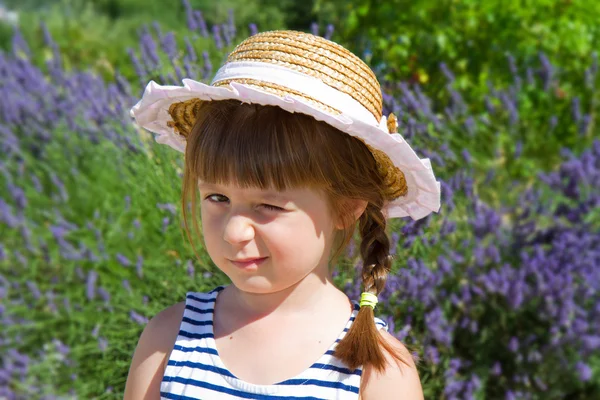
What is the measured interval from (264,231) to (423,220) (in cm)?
78

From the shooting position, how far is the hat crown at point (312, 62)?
1426mm

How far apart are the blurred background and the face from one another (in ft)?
1.53

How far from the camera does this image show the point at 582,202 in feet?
8.46

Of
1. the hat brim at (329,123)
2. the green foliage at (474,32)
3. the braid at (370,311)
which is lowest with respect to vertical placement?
the braid at (370,311)

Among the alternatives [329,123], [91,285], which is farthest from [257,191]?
[91,285]

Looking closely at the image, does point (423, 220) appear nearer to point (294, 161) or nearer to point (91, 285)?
point (294, 161)

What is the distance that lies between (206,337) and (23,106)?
238 cm

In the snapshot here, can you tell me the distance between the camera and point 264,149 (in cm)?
139

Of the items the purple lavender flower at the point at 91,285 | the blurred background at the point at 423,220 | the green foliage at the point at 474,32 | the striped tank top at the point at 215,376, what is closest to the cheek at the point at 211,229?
the striped tank top at the point at 215,376

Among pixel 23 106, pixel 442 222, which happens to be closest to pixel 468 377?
pixel 442 222

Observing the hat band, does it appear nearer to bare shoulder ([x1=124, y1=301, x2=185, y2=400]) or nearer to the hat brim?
the hat brim

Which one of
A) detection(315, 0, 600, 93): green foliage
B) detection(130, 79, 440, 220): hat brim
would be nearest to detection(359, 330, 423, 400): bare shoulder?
detection(130, 79, 440, 220): hat brim

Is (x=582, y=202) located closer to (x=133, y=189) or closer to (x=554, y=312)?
(x=554, y=312)

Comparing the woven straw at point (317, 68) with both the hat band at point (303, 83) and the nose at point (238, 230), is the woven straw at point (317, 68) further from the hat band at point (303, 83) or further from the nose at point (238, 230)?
the nose at point (238, 230)
